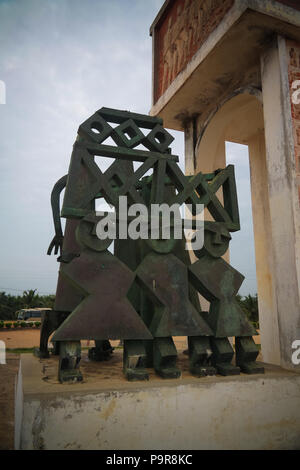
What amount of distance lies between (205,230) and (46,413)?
7.32 feet

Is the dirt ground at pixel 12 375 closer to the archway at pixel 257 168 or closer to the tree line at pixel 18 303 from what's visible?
the archway at pixel 257 168

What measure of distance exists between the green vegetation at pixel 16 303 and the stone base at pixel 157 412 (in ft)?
61.2

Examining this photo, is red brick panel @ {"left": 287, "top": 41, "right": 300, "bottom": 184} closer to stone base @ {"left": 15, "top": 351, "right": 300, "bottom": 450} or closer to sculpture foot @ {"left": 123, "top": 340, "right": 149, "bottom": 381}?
stone base @ {"left": 15, "top": 351, "right": 300, "bottom": 450}

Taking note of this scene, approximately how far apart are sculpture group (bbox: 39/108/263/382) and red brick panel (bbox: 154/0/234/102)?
249 centimetres

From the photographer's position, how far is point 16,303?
21516 millimetres

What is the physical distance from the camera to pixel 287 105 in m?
4.34

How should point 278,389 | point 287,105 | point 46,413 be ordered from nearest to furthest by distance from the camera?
point 46,413 < point 278,389 < point 287,105

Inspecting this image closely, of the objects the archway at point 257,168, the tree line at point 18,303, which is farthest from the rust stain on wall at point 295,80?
the tree line at point 18,303

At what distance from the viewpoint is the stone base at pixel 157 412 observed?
2309 millimetres

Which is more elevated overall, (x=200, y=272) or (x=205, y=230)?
(x=205, y=230)

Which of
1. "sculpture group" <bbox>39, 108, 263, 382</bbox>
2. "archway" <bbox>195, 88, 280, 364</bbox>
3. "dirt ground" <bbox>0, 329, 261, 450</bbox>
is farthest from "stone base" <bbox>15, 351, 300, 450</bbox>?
"archway" <bbox>195, 88, 280, 364</bbox>

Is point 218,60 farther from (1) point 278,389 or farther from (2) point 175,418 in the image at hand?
(2) point 175,418

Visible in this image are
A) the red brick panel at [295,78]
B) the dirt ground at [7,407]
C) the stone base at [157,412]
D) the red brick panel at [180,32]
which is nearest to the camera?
the dirt ground at [7,407]

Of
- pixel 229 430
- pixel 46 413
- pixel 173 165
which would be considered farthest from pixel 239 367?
pixel 173 165
